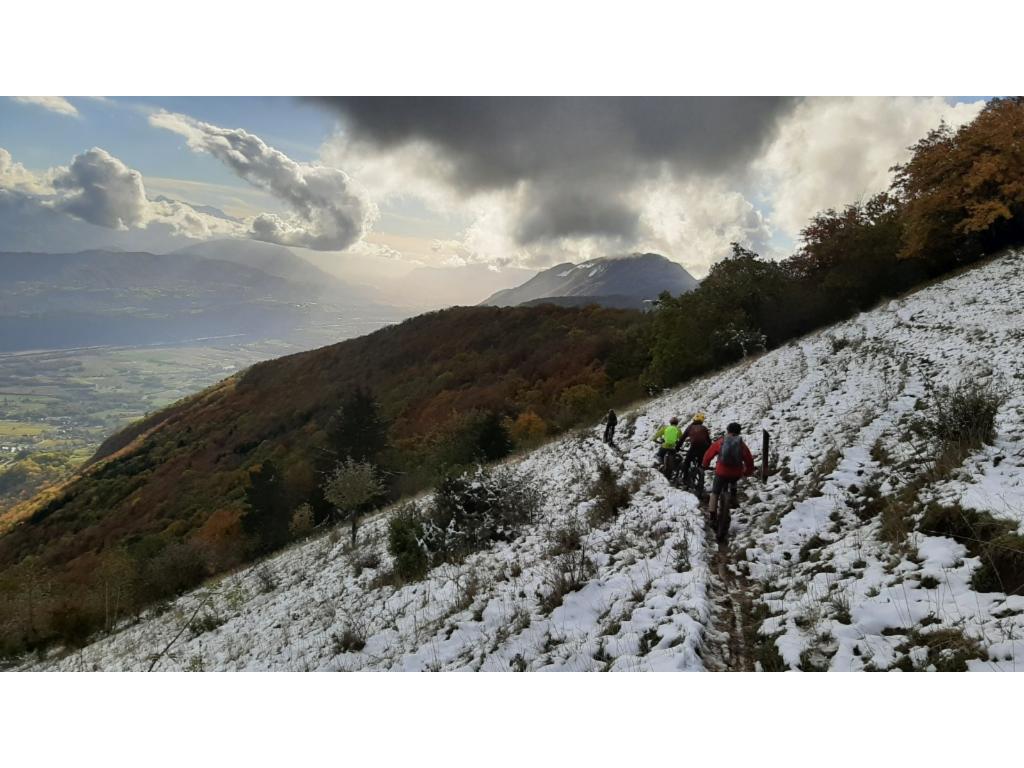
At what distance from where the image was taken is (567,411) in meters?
33.4

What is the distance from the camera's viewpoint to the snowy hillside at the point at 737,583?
4.19 meters

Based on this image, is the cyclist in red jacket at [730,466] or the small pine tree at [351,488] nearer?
the cyclist in red jacket at [730,466]

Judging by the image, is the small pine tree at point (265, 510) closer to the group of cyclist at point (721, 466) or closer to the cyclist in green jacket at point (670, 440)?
the cyclist in green jacket at point (670, 440)

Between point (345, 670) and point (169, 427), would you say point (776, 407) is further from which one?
point (169, 427)

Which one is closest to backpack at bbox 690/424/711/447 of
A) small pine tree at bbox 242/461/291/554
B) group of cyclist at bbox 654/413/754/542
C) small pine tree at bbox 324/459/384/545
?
group of cyclist at bbox 654/413/754/542

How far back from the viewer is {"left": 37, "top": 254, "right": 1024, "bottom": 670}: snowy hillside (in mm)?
4191

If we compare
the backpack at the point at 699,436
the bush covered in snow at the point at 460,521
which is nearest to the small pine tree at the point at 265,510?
the bush covered in snow at the point at 460,521

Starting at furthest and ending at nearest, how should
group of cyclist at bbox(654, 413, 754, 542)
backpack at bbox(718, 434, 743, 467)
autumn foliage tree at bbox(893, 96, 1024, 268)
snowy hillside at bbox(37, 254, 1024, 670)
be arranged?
autumn foliage tree at bbox(893, 96, 1024, 268) → backpack at bbox(718, 434, 743, 467) → group of cyclist at bbox(654, 413, 754, 542) → snowy hillside at bbox(37, 254, 1024, 670)

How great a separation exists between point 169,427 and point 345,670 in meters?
81.1

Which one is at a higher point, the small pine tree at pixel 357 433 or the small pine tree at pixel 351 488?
the small pine tree at pixel 357 433

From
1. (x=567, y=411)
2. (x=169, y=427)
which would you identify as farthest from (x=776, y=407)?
(x=169, y=427)

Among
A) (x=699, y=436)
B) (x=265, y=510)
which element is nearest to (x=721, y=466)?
(x=699, y=436)

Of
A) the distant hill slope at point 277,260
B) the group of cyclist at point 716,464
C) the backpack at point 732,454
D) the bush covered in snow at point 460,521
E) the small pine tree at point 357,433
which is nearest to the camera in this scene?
the group of cyclist at point 716,464

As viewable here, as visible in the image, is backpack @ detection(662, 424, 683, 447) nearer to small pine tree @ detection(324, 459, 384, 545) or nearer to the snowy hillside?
the snowy hillside
